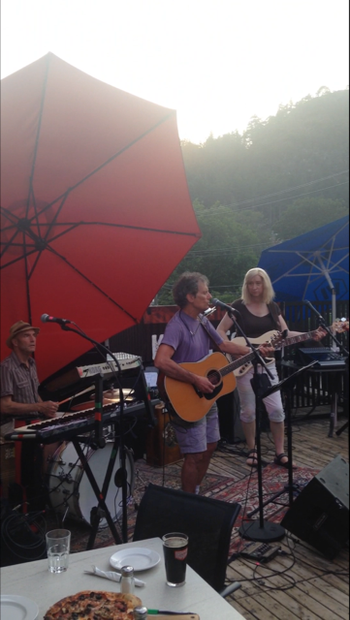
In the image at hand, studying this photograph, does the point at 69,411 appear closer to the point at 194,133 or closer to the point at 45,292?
the point at 45,292

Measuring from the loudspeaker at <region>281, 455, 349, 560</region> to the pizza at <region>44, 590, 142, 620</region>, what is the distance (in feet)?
2.27

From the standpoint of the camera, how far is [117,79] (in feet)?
8.85

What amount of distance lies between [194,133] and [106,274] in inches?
40.3

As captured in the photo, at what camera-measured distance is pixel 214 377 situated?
106 inches

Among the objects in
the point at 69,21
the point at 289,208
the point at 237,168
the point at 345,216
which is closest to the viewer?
the point at 345,216

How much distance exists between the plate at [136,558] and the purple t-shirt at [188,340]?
1.23 meters

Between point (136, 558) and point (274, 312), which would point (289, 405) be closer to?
point (274, 312)

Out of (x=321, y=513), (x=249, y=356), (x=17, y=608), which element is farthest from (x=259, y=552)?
(x=17, y=608)

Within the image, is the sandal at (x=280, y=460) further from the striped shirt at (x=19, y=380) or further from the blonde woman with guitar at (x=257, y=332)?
the striped shirt at (x=19, y=380)

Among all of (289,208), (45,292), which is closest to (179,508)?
(289,208)

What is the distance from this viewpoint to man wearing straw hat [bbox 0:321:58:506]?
283cm

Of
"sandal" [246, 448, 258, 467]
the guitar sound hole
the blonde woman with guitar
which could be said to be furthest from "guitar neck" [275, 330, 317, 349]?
"sandal" [246, 448, 258, 467]

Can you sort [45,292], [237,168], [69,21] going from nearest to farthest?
1. [237,168]
2. [69,21]
3. [45,292]

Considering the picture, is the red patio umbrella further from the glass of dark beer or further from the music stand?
the glass of dark beer
